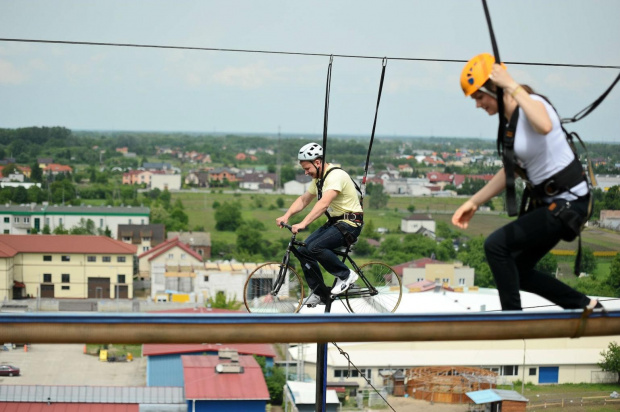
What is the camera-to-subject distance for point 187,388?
18.4 metres

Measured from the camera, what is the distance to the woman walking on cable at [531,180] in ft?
12.6

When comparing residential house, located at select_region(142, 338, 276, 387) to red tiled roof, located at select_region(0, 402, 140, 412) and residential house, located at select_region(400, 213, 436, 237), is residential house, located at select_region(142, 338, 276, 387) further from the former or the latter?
residential house, located at select_region(400, 213, 436, 237)

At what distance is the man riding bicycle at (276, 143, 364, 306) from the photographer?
5.93 meters

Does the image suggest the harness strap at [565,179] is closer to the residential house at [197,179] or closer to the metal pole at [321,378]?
the metal pole at [321,378]

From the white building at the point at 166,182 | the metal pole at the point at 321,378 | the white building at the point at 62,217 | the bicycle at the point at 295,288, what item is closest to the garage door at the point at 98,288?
the white building at the point at 62,217

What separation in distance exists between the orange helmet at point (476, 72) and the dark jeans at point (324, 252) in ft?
7.92

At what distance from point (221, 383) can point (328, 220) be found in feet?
42.5

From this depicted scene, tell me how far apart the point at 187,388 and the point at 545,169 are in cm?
1551

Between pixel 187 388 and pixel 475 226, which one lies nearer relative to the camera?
pixel 187 388

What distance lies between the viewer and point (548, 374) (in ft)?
83.8

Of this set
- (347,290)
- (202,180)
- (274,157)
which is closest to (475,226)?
(202,180)

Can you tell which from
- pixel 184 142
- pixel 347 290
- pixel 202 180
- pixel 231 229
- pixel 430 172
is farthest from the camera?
pixel 184 142

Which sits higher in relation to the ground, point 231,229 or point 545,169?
point 545,169

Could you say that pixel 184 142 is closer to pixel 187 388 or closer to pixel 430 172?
pixel 430 172
